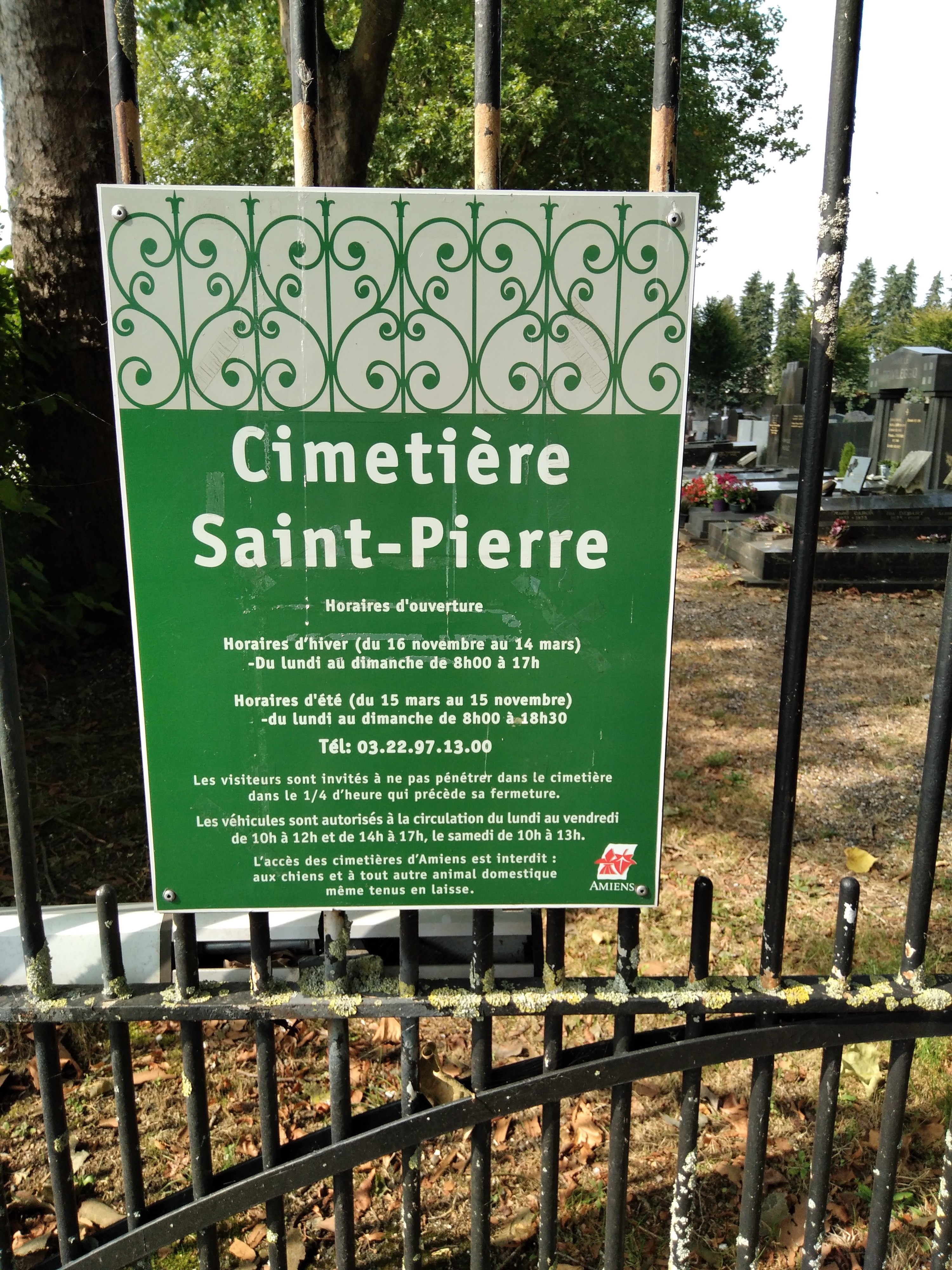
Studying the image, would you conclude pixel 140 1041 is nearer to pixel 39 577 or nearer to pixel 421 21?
pixel 39 577

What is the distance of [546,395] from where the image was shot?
1319 mm

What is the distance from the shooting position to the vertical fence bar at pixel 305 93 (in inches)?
50.1

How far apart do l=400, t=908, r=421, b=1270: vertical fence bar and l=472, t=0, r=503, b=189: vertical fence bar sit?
1.13 metres

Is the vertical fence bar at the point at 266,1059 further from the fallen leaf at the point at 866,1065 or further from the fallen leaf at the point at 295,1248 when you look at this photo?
the fallen leaf at the point at 866,1065

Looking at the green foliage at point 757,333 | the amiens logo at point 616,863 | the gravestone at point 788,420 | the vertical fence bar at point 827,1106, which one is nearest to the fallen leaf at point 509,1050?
the vertical fence bar at point 827,1106

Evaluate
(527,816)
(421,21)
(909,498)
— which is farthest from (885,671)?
(421,21)

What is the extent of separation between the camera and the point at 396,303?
1.29m

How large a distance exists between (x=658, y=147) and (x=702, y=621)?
23.8 feet

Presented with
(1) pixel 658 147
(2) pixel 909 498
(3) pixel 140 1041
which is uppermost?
(1) pixel 658 147

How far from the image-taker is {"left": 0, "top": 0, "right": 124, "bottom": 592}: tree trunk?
4.95m

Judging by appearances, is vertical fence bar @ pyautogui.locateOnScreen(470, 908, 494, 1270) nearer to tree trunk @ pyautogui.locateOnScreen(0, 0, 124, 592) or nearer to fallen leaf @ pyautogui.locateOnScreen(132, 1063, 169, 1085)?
fallen leaf @ pyautogui.locateOnScreen(132, 1063, 169, 1085)

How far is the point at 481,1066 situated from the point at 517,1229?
868mm

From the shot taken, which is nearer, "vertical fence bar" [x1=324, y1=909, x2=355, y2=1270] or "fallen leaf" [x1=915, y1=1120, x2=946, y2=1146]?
"vertical fence bar" [x1=324, y1=909, x2=355, y2=1270]

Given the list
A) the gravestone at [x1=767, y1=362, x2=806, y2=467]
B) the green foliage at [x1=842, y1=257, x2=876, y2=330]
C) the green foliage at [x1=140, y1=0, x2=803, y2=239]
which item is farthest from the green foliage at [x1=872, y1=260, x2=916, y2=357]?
the gravestone at [x1=767, y1=362, x2=806, y2=467]
